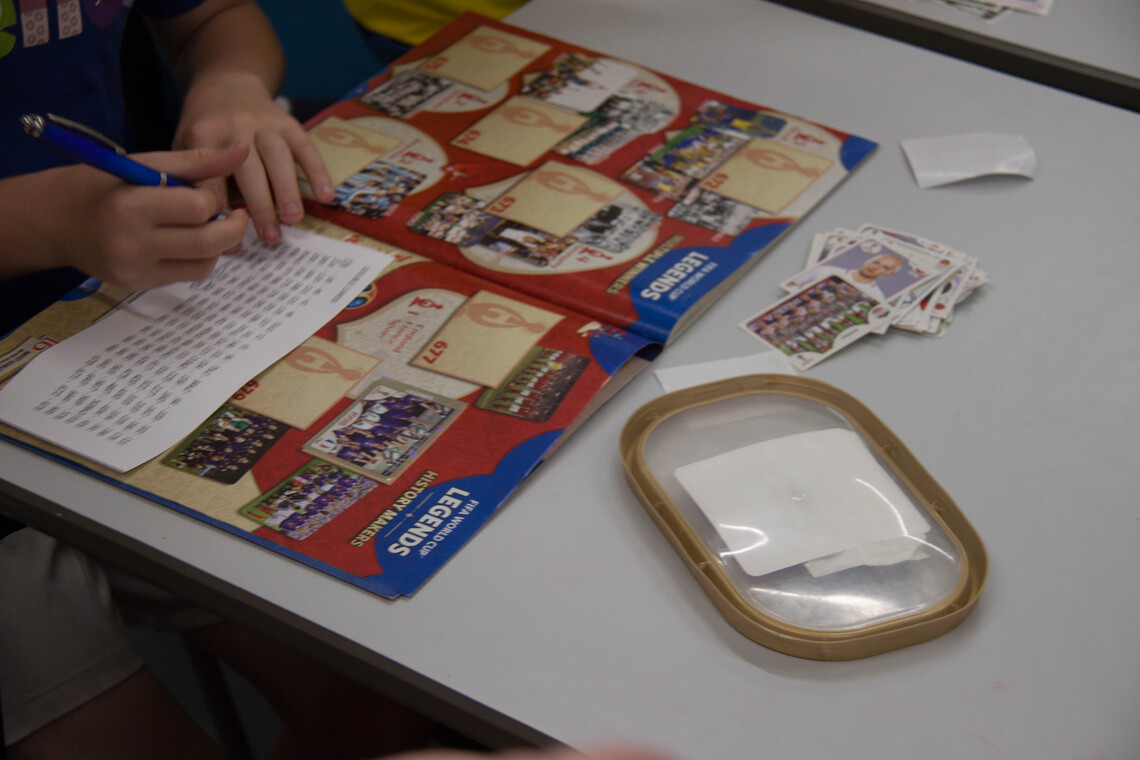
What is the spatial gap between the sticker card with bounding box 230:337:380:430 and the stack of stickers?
355mm

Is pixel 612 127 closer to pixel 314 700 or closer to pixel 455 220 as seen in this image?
pixel 455 220

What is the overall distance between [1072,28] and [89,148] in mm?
1233

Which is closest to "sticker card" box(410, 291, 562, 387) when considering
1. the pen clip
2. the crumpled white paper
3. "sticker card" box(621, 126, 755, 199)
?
"sticker card" box(621, 126, 755, 199)

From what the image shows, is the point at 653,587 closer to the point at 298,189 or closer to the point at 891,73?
the point at 298,189

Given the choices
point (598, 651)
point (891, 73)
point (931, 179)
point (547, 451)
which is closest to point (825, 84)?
point (891, 73)

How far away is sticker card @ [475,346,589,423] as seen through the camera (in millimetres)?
687

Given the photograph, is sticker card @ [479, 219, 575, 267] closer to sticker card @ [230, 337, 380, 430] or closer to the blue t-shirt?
sticker card @ [230, 337, 380, 430]

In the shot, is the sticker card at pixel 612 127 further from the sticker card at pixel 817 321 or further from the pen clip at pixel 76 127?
the pen clip at pixel 76 127

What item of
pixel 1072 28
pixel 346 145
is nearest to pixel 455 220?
pixel 346 145

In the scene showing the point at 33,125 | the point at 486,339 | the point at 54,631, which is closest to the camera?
the point at 33,125

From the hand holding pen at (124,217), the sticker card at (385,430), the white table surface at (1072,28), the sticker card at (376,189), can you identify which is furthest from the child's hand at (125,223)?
the white table surface at (1072,28)

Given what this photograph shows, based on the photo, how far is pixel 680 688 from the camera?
1.72 ft

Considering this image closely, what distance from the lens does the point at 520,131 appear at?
0.97 metres

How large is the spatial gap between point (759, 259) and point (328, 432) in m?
0.45
